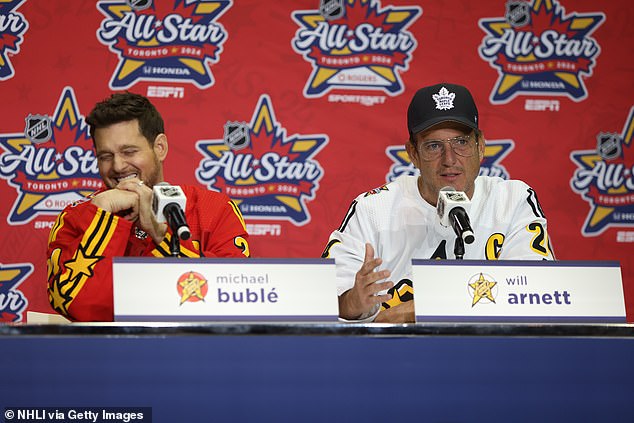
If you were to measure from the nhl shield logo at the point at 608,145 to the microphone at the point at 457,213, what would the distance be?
5.70 ft

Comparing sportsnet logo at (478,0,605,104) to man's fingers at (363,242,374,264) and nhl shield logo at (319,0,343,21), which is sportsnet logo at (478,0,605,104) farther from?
man's fingers at (363,242,374,264)

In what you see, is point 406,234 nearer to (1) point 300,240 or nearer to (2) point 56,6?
(1) point 300,240

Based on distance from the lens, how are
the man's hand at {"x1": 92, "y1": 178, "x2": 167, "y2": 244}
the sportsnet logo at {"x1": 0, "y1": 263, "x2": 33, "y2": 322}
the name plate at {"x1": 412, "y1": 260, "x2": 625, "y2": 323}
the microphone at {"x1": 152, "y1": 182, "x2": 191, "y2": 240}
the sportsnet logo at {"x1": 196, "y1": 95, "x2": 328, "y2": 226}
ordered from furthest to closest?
the sportsnet logo at {"x1": 196, "y1": 95, "x2": 328, "y2": 226}
the sportsnet logo at {"x1": 0, "y1": 263, "x2": 33, "y2": 322}
the man's hand at {"x1": 92, "y1": 178, "x2": 167, "y2": 244}
the microphone at {"x1": 152, "y1": 182, "x2": 191, "y2": 240}
the name plate at {"x1": 412, "y1": 260, "x2": 625, "y2": 323}

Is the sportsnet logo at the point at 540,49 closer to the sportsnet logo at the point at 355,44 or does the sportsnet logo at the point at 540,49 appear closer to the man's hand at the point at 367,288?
the sportsnet logo at the point at 355,44

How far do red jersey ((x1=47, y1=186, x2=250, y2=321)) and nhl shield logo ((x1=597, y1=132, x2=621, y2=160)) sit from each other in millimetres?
1707

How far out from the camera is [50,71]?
3.15m

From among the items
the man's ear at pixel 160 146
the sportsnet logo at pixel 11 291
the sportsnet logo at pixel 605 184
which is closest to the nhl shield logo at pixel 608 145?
the sportsnet logo at pixel 605 184

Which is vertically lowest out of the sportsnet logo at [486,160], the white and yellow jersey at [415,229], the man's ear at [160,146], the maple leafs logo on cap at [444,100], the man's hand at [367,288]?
the man's hand at [367,288]

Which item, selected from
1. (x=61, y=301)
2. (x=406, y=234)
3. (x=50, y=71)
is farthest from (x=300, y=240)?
(x=61, y=301)

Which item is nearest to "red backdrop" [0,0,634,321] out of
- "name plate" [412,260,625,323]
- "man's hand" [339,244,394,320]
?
"man's hand" [339,244,394,320]

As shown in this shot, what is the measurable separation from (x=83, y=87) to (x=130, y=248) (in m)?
1.22

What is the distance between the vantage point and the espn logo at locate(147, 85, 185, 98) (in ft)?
10.4

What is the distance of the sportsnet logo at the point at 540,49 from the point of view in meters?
3.30

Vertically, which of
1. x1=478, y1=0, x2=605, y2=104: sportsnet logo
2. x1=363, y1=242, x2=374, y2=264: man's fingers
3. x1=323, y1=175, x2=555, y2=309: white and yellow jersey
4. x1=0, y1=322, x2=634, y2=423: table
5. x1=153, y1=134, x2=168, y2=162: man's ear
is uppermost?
x1=478, y1=0, x2=605, y2=104: sportsnet logo
